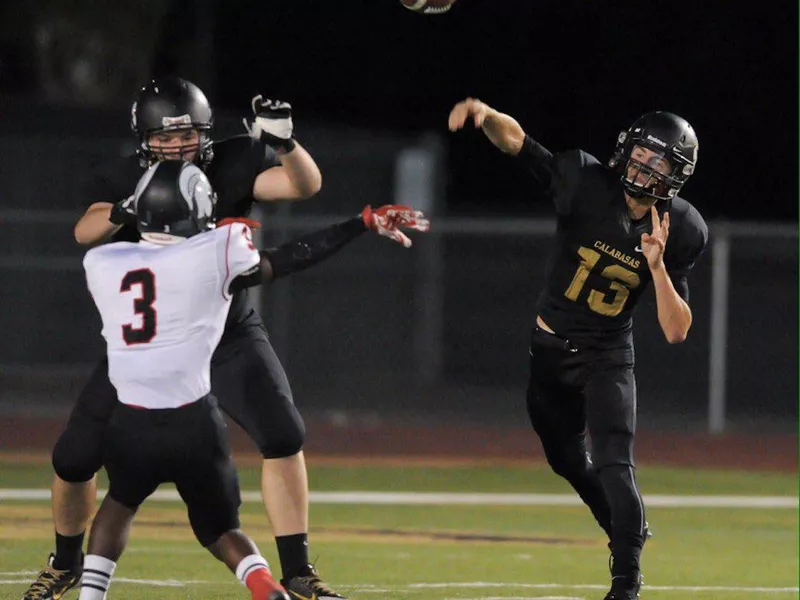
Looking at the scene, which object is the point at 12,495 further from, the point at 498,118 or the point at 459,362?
the point at 459,362

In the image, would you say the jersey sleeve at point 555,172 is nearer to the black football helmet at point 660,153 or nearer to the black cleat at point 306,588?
the black football helmet at point 660,153

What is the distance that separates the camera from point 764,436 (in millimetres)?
15492

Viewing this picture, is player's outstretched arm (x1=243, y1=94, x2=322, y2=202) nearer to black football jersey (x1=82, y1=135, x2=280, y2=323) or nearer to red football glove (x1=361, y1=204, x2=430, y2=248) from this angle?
black football jersey (x1=82, y1=135, x2=280, y2=323)

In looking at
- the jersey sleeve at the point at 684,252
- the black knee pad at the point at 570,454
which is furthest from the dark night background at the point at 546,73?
the jersey sleeve at the point at 684,252

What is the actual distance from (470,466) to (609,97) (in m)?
13.9

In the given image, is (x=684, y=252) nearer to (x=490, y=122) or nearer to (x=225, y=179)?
(x=490, y=122)

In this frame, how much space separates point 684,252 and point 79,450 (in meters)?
2.58

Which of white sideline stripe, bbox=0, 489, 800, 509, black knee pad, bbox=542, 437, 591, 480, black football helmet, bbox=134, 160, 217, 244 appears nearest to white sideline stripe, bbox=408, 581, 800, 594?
black knee pad, bbox=542, 437, 591, 480

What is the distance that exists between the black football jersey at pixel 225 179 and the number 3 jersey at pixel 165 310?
1.04 m

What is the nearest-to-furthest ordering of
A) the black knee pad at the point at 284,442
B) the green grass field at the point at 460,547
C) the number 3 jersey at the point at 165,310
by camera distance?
the number 3 jersey at the point at 165,310 < the black knee pad at the point at 284,442 < the green grass field at the point at 460,547

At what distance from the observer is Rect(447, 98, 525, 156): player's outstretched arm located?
21.4 feet

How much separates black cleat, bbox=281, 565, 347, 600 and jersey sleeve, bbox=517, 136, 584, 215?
1821mm

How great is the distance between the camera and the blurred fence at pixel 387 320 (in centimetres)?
1648

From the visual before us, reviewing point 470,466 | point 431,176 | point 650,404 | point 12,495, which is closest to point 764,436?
point 650,404
